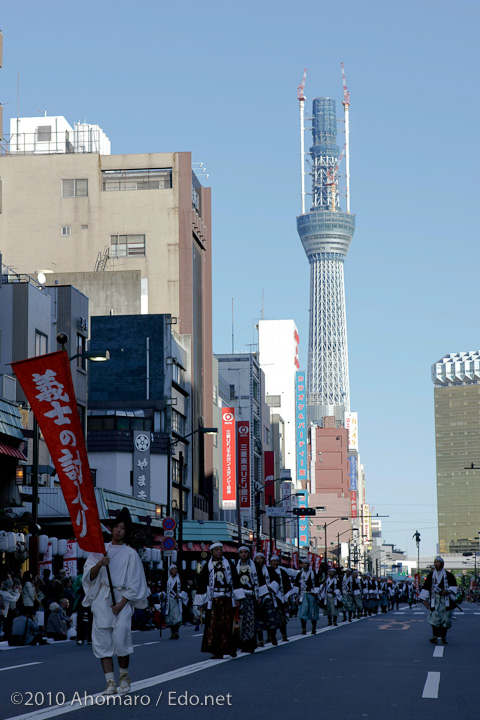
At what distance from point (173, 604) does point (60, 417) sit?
643 inches

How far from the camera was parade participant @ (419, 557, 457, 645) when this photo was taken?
22031 millimetres

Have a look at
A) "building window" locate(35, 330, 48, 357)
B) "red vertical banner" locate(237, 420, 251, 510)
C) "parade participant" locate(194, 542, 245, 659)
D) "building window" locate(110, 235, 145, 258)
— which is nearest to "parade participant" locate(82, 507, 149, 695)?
"parade participant" locate(194, 542, 245, 659)

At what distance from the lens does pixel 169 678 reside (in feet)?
45.3

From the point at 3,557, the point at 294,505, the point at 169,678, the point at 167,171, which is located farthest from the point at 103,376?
the point at 294,505

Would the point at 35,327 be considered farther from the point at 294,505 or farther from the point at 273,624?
the point at 294,505

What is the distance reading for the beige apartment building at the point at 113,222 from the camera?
81.3 meters

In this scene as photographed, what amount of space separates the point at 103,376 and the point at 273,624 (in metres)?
52.4

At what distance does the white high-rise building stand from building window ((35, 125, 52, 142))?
72728mm

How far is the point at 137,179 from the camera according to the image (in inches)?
3317

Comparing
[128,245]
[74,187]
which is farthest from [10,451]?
[74,187]

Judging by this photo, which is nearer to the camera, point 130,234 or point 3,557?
point 3,557

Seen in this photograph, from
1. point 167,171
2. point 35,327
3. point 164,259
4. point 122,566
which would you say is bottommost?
point 122,566

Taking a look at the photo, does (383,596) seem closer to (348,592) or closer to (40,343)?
(348,592)

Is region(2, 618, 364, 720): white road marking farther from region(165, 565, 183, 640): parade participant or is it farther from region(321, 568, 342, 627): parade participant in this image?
region(321, 568, 342, 627): parade participant
